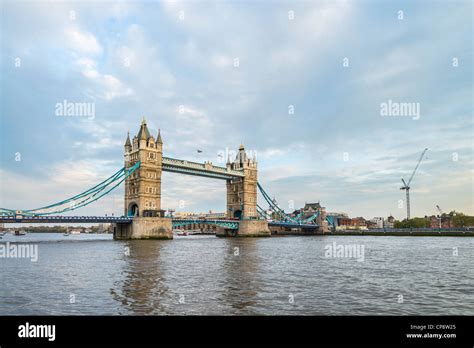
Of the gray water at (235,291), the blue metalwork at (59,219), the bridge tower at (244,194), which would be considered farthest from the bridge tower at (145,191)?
the gray water at (235,291)

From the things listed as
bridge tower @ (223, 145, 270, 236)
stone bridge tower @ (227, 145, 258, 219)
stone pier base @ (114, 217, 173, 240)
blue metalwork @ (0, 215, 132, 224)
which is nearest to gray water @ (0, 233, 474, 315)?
blue metalwork @ (0, 215, 132, 224)

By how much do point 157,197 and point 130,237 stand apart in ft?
38.9

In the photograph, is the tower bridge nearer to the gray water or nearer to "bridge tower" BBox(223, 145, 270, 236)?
"bridge tower" BBox(223, 145, 270, 236)

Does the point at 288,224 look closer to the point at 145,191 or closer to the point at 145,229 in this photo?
the point at 145,191

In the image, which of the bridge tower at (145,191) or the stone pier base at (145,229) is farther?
the bridge tower at (145,191)

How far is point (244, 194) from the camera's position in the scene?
4611 inches

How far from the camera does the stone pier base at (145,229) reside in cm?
7394

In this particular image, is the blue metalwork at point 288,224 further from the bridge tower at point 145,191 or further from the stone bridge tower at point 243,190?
the bridge tower at point 145,191

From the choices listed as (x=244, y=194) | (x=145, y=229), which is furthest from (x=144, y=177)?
(x=244, y=194)

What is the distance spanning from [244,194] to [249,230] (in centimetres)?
Answer: 1375

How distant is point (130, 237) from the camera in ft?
247
